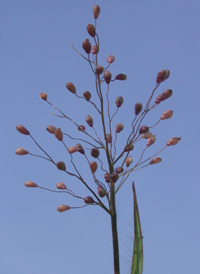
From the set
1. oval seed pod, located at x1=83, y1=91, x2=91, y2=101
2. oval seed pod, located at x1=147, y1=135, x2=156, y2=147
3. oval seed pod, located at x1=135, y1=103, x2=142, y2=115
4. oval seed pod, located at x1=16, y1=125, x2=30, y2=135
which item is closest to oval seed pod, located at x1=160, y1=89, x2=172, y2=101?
oval seed pod, located at x1=135, y1=103, x2=142, y2=115

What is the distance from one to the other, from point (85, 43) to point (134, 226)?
1.29 m

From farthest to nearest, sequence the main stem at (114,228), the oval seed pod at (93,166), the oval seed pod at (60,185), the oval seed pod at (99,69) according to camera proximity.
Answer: the oval seed pod at (99,69) < the oval seed pod at (60,185) < the oval seed pod at (93,166) < the main stem at (114,228)

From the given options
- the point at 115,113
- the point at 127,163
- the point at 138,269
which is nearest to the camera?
the point at 138,269

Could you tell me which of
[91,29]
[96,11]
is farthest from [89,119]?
[96,11]

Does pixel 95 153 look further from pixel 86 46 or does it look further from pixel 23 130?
pixel 86 46

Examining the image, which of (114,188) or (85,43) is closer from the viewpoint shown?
(114,188)

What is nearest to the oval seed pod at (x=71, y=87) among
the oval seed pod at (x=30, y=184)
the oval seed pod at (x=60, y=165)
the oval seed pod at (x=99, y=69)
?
the oval seed pod at (x=99, y=69)

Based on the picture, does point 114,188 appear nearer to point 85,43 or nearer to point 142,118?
point 142,118

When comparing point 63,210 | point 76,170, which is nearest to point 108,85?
point 76,170

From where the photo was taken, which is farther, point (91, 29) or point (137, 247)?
point (91, 29)

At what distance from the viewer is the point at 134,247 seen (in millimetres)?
2646

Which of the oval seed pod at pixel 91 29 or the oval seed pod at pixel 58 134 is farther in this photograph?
the oval seed pod at pixel 91 29

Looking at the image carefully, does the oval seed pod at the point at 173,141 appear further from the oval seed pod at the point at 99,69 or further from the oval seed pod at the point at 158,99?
the oval seed pod at the point at 99,69

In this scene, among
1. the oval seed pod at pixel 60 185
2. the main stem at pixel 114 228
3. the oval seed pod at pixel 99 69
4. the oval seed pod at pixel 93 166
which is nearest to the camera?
the main stem at pixel 114 228
